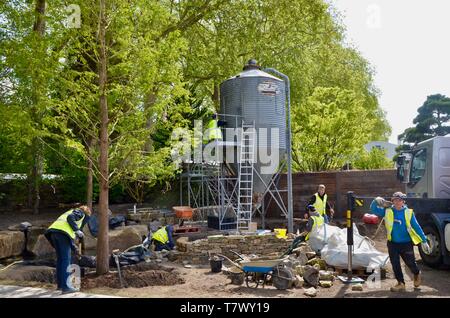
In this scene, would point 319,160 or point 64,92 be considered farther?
point 319,160

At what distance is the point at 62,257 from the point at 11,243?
5.27m

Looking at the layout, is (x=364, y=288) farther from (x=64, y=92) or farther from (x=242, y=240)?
(x=64, y=92)

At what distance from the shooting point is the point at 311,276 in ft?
27.8

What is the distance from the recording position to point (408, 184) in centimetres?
1191

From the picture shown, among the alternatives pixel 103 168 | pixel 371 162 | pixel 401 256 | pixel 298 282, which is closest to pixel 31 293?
pixel 103 168

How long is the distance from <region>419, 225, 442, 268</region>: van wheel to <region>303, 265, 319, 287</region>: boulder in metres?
3.60

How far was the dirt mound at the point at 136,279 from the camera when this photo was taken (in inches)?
340

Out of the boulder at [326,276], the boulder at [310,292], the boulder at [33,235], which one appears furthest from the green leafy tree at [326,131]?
the boulder at [310,292]

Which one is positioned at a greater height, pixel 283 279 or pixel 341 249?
pixel 341 249

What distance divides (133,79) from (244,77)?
530 centimetres

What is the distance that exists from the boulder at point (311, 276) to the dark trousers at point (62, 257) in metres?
4.45

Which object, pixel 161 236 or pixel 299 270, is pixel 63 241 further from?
pixel 299 270
